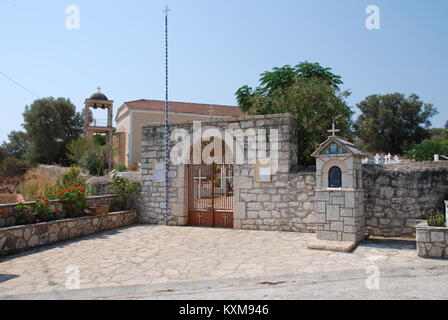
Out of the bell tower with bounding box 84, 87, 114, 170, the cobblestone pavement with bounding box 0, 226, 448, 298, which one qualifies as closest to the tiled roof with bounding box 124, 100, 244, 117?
the bell tower with bounding box 84, 87, 114, 170

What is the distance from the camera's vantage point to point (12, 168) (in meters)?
26.4

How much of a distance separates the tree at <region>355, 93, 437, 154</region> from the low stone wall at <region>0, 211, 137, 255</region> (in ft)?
103

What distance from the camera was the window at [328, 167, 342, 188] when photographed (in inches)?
293

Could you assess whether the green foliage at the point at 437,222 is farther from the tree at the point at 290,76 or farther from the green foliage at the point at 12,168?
the green foliage at the point at 12,168

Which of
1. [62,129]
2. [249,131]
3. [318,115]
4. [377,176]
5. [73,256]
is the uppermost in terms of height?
[62,129]

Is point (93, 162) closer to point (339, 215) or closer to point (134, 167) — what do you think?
point (134, 167)

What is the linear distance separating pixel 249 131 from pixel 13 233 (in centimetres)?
603

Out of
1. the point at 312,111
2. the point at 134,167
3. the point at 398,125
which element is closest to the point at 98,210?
the point at 312,111

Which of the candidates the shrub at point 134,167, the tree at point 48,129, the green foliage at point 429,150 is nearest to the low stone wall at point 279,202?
the shrub at point 134,167

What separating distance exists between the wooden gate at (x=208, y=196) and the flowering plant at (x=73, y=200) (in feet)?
10.00

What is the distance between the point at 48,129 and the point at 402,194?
96.1 feet
